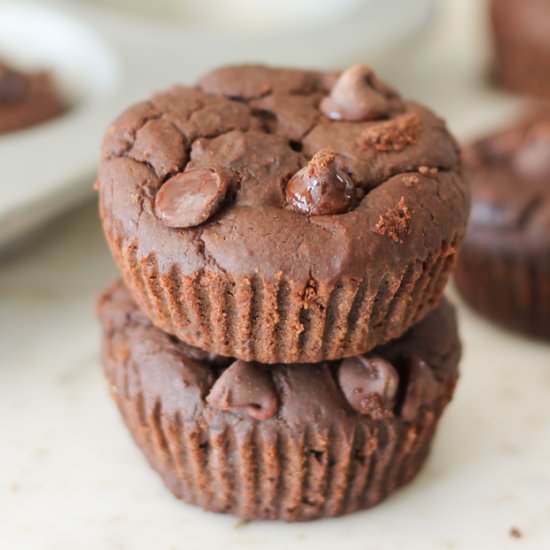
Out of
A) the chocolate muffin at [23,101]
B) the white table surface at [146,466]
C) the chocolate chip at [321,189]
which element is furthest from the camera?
the chocolate muffin at [23,101]

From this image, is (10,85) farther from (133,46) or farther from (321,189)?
(321,189)

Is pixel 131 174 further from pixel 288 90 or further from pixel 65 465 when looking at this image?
pixel 65 465

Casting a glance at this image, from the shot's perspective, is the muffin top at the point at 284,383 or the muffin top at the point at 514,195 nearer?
the muffin top at the point at 284,383

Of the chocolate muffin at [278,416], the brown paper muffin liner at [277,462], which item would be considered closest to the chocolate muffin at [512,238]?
the chocolate muffin at [278,416]

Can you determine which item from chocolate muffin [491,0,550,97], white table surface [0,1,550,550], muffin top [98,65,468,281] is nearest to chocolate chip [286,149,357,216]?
muffin top [98,65,468,281]

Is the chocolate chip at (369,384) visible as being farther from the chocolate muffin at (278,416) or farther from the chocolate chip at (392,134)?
the chocolate chip at (392,134)

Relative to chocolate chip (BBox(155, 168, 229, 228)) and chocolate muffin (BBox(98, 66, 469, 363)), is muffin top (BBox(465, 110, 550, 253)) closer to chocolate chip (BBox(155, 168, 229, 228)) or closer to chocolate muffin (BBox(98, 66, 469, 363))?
chocolate muffin (BBox(98, 66, 469, 363))
